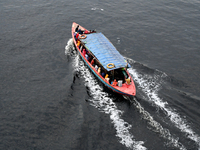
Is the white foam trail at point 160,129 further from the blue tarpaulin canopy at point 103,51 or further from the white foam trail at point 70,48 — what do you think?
the white foam trail at point 70,48

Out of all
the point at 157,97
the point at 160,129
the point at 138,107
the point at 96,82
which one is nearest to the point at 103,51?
the point at 96,82

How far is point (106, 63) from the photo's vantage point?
31125mm

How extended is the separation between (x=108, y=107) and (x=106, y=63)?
23.3 ft

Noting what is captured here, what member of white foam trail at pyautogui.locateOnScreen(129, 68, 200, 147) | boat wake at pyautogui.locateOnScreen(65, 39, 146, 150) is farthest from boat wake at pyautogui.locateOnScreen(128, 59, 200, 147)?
boat wake at pyautogui.locateOnScreen(65, 39, 146, 150)

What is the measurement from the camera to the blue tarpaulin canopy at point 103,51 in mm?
31219

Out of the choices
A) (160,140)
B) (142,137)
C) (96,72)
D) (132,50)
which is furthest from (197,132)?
(132,50)

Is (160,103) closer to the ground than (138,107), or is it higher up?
higher up

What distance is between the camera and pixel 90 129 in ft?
82.5

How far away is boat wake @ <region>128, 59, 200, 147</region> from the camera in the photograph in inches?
949

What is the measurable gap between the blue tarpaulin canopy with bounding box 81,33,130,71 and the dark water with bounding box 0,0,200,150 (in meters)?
3.96

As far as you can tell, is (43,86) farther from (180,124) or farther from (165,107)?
(180,124)

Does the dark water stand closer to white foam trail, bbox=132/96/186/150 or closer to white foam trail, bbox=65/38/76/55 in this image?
white foam trail, bbox=132/96/186/150

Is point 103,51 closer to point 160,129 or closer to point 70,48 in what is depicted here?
point 70,48

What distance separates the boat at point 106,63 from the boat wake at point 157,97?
2.50m
